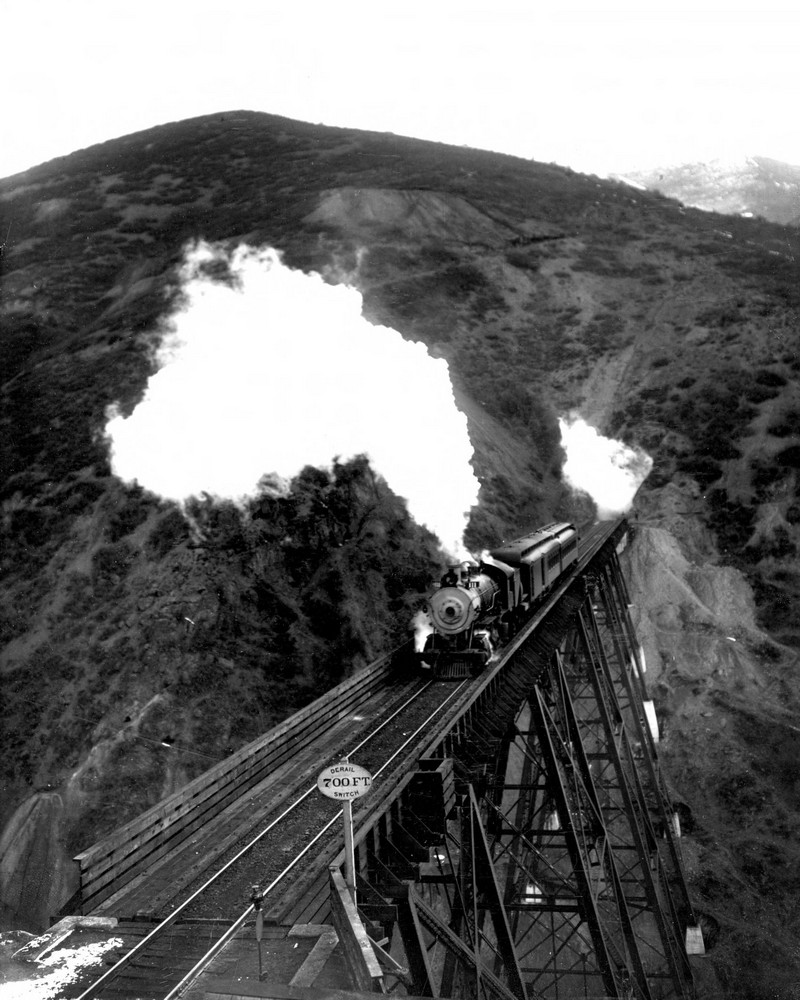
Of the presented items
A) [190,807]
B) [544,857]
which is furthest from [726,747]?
[190,807]

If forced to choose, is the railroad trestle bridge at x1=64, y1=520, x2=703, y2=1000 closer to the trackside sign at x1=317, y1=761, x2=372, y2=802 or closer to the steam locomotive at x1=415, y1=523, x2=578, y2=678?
the steam locomotive at x1=415, y1=523, x2=578, y2=678

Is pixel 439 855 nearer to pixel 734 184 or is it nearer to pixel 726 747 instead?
pixel 726 747

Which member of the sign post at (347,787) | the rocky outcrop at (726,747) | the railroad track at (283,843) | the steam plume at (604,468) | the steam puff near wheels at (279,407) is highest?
the steam puff near wheels at (279,407)

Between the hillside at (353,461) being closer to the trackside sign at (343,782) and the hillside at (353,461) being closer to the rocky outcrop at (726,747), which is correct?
the rocky outcrop at (726,747)

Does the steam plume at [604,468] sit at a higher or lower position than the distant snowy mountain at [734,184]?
lower

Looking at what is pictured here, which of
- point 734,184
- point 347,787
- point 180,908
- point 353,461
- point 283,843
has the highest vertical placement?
point 734,184

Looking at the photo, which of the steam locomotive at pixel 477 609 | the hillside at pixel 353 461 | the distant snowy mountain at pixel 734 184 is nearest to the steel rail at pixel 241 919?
the steam locomotive at pixel 477 609
